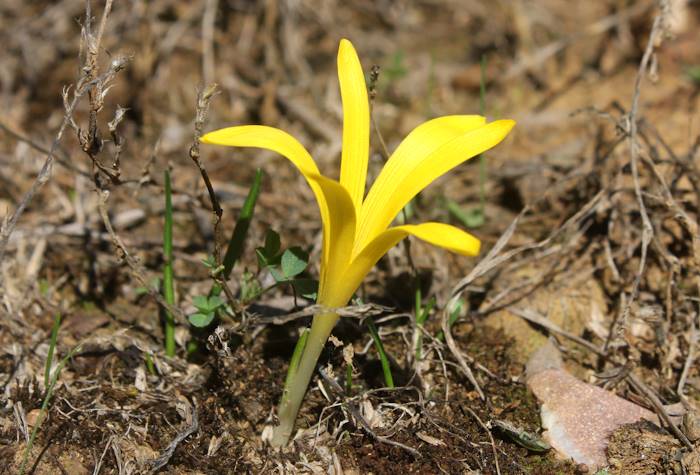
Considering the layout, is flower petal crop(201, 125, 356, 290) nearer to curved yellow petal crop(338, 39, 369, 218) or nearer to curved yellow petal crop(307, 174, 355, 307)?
curved yellow petal crop(307, 174, 355, 307)

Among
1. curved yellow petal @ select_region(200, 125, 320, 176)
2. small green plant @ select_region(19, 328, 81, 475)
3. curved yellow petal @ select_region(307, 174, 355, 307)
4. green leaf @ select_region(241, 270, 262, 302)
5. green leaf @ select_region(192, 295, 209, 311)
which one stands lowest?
small green plant @ select_region(19, 328, 81, 475)

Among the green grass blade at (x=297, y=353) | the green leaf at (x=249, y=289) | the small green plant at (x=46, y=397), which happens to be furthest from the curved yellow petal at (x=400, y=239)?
the small green plant at (x=46, y=397)

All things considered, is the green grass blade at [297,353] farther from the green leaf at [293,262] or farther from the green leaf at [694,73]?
the green leaf at [694,73]

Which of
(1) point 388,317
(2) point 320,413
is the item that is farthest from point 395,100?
(2) point 320,413

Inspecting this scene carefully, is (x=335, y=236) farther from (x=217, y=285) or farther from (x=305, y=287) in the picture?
(x=217, y=285)

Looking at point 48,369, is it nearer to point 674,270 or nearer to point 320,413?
point 320,413

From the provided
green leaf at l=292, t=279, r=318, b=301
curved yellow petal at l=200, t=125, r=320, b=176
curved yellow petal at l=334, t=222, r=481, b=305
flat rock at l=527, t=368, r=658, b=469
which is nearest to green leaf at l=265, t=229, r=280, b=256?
green leaf at l=292, t=279, r=318, b=301
